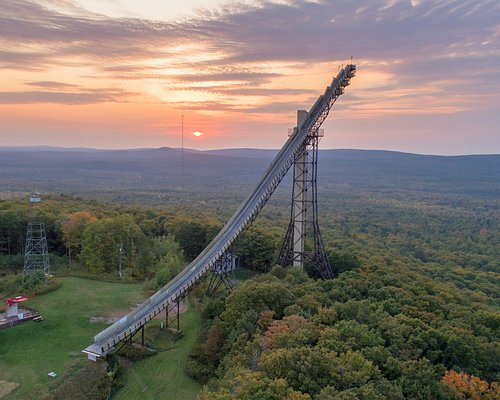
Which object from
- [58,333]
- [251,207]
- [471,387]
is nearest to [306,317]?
[471,387]

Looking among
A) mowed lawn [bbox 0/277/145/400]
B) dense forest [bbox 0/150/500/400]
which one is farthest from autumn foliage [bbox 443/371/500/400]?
mowed lawn [bbox 0/277/145/400]

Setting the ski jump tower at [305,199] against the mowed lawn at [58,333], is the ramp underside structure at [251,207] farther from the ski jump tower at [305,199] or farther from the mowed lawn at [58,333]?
the mowed lawn at [58,333]

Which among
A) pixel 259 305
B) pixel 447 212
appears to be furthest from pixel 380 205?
pixel 259 305

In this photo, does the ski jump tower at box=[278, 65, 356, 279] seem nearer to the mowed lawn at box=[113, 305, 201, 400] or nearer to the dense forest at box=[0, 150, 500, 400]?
the dense forest at box=[0, 150, 500, 400]

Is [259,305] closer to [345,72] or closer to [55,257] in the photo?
[345,72]

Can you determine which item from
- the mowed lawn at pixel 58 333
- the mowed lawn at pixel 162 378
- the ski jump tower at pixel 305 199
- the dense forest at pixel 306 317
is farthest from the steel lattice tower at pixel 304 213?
the mowed lawn at pixel 58 333

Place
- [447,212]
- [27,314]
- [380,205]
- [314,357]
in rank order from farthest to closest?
[380,205] → [447,212] → [27,314] → [314,357]

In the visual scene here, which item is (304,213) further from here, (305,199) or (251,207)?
(251,207)
